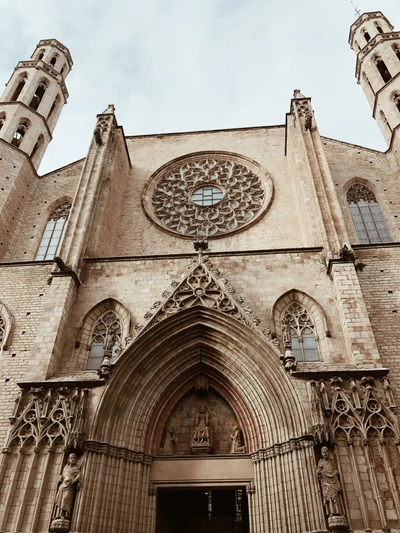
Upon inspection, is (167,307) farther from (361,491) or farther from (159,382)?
(361,491)

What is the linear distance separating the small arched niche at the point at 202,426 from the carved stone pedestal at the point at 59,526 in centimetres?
235

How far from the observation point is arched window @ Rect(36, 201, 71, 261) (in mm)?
14695

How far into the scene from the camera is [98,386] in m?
9.04

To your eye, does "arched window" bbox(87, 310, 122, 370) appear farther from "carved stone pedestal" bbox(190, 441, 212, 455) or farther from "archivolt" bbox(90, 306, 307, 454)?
"carved stone pedestal" bbox(190, 441, 212, 455)

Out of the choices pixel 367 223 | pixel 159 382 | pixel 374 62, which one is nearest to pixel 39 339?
pixel 159 382

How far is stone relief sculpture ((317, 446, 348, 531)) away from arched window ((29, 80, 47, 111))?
59.3ft

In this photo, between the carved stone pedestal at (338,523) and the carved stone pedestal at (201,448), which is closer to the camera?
the carved stone pedestal at (338,523)

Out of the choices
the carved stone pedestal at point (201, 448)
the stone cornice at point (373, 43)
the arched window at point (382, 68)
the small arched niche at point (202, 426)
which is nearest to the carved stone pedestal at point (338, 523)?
the small arched niche at point (202, 426)

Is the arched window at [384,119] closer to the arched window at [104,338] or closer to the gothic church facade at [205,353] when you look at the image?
the gothic church facade at [205,353]

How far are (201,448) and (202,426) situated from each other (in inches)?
19.0

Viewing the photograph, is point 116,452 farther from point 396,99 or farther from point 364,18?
point 364,18

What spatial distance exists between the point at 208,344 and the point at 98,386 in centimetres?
261

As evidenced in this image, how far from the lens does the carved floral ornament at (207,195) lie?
50.6 feet

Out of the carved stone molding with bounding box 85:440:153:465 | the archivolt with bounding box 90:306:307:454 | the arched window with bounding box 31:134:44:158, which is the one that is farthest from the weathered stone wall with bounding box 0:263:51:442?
the arched window with bounding box 31:134:44:158
